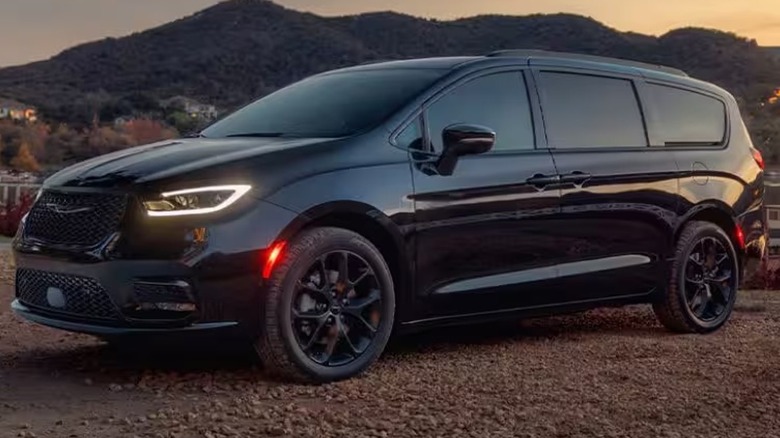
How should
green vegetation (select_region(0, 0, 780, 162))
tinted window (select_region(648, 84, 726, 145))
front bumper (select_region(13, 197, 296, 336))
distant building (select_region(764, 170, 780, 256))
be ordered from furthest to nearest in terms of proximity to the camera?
green vegetation (select_region(0, 0, 780, 162))
distant building (select_region(764, 170, 780, 256))
tinted window (select_region(648, 84, 726, 145))
front bumper (select_region(13, 197, 296, 336))

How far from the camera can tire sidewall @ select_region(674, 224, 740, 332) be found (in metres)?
7.58

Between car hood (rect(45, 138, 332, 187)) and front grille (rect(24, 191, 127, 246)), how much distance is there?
7cm

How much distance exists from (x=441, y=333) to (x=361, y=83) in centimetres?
178

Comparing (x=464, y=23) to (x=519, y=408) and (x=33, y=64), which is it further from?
(x=519, y=408)

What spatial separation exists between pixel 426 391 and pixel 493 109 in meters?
2.00

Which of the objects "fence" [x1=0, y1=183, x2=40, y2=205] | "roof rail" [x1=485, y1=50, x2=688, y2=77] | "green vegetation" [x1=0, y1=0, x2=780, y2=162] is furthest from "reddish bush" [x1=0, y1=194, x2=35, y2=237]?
"green vegetation" [x1=0, y1=0, x2=780, y2=162]

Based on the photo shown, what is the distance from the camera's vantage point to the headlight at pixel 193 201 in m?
5.27

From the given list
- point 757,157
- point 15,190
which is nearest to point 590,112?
point 757,157

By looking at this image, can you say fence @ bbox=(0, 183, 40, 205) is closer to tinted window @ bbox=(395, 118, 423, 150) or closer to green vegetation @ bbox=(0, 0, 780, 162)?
tinted window @ bbox=(395, 118, 423, 150)

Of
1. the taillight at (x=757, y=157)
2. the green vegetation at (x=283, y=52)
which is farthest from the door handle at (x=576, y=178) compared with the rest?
the green vegetation at (x=283, y=52)

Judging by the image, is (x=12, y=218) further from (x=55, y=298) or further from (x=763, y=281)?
(x=55, y=298)

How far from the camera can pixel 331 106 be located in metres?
6.49

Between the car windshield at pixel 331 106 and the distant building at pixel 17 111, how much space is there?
39561mm

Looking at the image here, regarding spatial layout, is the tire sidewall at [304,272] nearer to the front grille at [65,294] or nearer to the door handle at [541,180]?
the front grille at [65,294]
